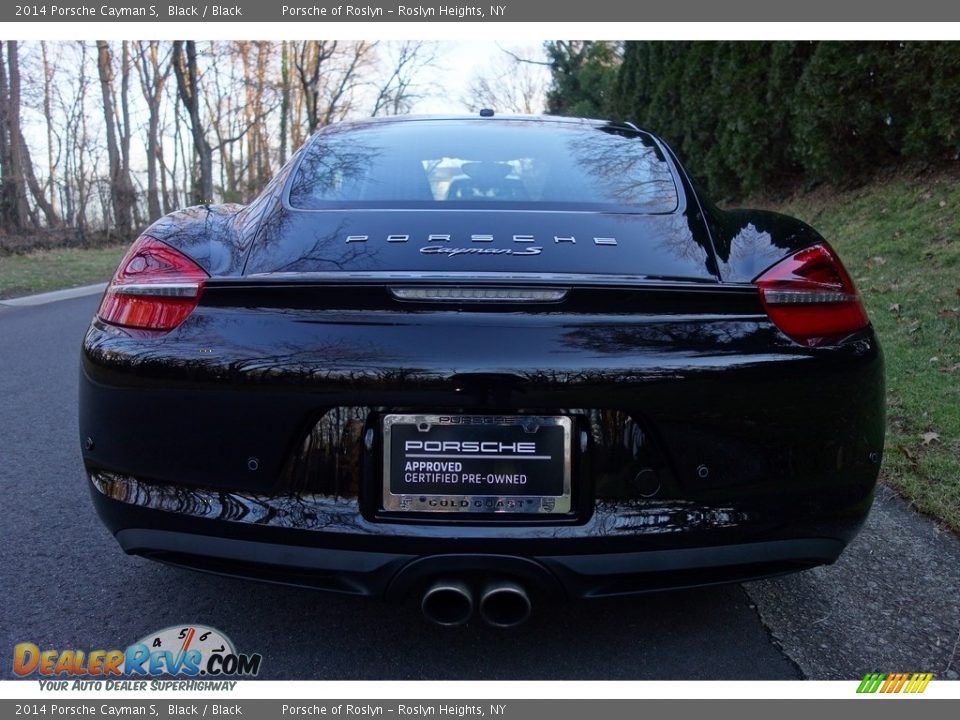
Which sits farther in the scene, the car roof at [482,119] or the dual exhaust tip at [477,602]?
the car roof at [482,119]

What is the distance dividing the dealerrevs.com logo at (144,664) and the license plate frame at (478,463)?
0.73 m

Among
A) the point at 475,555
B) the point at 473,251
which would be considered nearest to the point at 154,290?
the point at 473,251

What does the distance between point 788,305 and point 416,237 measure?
957 millimetres

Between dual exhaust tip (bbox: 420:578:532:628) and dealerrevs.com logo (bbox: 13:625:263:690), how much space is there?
Result: 22.8 inches

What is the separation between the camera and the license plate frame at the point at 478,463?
6.21 ft

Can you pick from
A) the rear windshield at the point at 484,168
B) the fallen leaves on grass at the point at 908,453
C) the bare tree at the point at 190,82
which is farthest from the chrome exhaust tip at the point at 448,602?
the bare tree at the point at 190,82

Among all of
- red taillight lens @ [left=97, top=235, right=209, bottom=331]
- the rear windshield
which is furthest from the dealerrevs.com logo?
the rear windshield

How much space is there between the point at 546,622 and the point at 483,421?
842 millimetres

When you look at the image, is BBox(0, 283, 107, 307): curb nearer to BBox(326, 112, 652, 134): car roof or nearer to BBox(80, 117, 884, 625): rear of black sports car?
BBox(326, 112, 652, 134): car roof

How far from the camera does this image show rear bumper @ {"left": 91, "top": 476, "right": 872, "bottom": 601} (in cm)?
189

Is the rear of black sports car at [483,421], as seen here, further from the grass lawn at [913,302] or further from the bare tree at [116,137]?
the bare tree at [116,137]

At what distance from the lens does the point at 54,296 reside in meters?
10.6

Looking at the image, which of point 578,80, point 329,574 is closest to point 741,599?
point 329,574

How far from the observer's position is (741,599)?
2570mm
